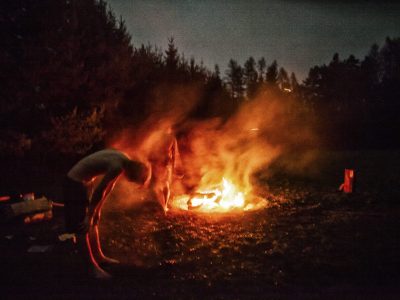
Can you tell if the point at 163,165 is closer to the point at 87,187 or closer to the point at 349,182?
the point at 349,182

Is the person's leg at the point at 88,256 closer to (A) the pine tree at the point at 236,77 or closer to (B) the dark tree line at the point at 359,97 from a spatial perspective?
(B) the dark tree line at the point at 359,97

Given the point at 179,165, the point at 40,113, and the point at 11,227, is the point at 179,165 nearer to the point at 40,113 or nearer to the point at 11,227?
the point at 40,113

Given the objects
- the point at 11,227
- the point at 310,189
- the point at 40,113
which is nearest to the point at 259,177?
the point at 310,189

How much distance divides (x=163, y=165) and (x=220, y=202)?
261 centimetres

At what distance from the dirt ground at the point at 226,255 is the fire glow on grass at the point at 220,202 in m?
0.61

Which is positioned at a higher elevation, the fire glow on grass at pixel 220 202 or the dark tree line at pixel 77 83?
the dark tree line at pixel 77 83

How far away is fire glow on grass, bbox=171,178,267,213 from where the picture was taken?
1003 cm

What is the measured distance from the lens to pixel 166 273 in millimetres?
5586

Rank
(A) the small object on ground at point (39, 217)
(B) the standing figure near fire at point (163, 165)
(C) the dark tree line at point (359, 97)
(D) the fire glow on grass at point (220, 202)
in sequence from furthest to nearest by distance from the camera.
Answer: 1. (C) the dark tree line at point (359, 97)
2. (B) the standing figure near fire at point (163, 165)
3. (D) the fire glow on grass at point (220, 202)
4. (A) the small object on ground at point (39, 217)

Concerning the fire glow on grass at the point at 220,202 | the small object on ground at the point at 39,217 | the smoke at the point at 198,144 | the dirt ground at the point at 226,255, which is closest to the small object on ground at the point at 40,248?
the dirt ground at the point at 226,255

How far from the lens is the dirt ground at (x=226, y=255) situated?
500cm

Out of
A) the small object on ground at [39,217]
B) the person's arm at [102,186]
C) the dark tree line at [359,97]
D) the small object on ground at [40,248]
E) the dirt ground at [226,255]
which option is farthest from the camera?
the dark tree line at [359,97]

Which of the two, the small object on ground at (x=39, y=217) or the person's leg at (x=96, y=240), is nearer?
the person's leg at (x=96, y=240)

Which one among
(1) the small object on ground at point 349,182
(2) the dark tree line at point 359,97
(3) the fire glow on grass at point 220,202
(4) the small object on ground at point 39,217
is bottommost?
(4) the small object on ground at point 39,217
